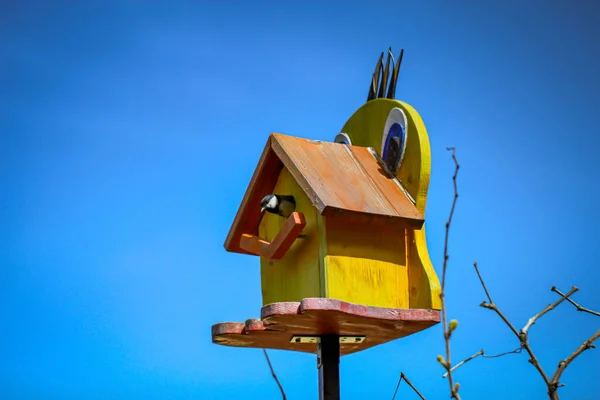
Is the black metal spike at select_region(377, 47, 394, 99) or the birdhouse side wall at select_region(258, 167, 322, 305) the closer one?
the birdhouse side wall at select_region(258, 167, 322, 305)

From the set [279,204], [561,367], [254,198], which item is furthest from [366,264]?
[561,367]

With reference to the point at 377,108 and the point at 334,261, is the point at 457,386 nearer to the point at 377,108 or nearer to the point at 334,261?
the point at 334,261

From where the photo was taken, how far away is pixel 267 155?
206 inches

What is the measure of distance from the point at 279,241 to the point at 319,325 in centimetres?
62

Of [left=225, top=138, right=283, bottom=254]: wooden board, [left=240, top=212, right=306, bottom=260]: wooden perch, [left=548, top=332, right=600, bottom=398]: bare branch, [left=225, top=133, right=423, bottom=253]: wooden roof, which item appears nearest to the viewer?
[left=548, top=332, right=600, bottom=398]: bare branch

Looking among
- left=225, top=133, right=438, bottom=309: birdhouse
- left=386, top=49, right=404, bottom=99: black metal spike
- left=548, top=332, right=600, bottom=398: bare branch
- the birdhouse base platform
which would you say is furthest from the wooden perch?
left=548, top=332, right=600, bottom=398: bare branch

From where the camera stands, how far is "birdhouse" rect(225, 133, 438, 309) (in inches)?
178

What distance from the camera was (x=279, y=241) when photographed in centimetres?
488

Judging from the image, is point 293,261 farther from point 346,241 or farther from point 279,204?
point 346,241

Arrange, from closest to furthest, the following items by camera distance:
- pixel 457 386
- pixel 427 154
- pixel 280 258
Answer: pixel 457 386 → pixel 427 154 → pixel 280 258

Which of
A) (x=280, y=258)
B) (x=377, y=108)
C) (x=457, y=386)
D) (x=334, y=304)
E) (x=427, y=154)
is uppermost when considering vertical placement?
(x=377, y=108)

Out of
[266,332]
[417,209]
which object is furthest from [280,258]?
[417,209]

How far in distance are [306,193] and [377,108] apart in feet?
3.38

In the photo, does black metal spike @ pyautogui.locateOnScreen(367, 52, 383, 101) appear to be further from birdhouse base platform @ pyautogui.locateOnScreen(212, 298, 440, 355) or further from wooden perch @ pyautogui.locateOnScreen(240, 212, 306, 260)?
birdhouse base platform @ pyautogui.locateOnScreen(212, 298, 440, 355)
